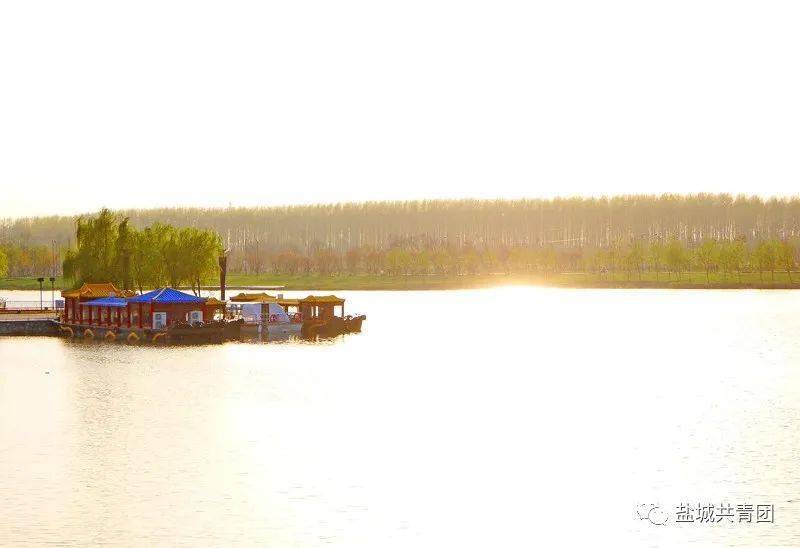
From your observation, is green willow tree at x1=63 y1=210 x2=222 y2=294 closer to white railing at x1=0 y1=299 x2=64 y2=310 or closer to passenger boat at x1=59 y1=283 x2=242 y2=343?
white railing at x1=0 y1=299 x2=64 y2=310

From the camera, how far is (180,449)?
153 ft

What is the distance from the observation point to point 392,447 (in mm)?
48031

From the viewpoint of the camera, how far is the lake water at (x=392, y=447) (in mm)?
34344

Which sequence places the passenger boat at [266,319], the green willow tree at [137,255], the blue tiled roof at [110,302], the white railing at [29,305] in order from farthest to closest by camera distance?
the white railing at [29,305] < the green willow tree at [137,255] < the passenger boat at [266,319] < the blue tiled roof at [110,302]

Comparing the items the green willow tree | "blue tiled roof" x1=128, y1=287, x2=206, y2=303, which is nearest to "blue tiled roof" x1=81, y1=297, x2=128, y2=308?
"blue tiled roof" x1=128, y1=287, x2=206, y2=303

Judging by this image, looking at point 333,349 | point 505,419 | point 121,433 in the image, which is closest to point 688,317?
point 333,349

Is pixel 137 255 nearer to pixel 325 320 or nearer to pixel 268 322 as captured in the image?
pixel 268 322

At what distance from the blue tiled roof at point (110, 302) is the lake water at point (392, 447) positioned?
18007mm

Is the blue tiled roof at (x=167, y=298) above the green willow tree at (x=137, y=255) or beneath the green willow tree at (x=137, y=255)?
beneath

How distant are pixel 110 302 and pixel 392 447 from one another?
74.2 meters

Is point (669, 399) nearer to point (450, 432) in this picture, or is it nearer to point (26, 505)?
point (450, 432)

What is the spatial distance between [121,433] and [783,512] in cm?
3018

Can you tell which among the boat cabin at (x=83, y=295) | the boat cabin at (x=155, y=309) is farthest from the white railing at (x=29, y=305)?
the boat cabin at (x=155, y=309)

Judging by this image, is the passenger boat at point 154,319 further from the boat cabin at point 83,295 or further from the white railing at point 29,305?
the white railing at point 29,305
